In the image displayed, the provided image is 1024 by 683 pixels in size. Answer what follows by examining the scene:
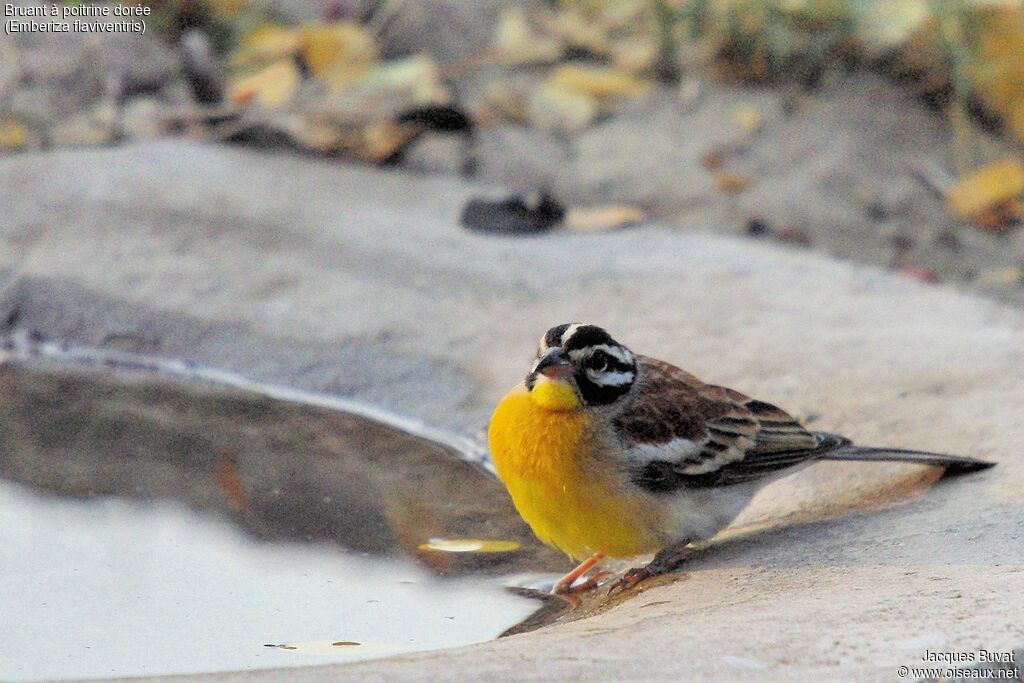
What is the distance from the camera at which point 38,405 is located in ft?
19.3

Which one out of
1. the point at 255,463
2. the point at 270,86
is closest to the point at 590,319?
the point at 255,463

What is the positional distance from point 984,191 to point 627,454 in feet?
15.3

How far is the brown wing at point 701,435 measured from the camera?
446 centimetres

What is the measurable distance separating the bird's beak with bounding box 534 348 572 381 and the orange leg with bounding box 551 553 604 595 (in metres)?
0.60

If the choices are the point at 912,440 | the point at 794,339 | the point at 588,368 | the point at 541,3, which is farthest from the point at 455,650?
the point at 541,3

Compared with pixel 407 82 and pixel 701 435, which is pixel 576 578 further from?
pixel 407 82

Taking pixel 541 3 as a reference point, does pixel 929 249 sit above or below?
below

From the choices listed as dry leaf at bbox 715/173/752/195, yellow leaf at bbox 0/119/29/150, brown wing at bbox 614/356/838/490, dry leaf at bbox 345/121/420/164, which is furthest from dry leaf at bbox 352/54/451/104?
brown wing at bbox 614/356/838/490

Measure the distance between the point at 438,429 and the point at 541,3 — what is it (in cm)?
535

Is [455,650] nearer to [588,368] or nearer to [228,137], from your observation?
[588,368]

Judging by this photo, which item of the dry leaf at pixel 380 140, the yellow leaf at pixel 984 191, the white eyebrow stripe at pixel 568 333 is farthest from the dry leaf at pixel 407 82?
the white eyebrow stripe at pixel 568 333

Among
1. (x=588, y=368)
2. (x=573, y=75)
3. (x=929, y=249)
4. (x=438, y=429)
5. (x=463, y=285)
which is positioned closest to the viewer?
(x=588, y=368)
